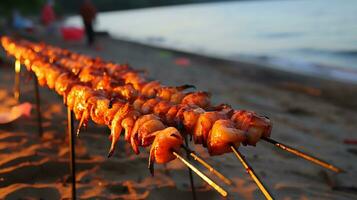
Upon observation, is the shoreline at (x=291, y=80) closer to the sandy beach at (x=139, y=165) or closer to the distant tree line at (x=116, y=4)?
the sandy beach at (x=139, y=165)

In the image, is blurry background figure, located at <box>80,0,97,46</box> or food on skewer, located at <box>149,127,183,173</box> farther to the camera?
blurry background figure, located at <box>80,0,97,46</box>

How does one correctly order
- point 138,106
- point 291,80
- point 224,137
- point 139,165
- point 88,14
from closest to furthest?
point 224,137
point 138,106
point 139,165
point 291,80
point 88,14

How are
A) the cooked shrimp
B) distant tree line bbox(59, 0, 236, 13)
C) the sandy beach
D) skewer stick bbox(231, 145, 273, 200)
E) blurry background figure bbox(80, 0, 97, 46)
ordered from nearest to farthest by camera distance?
skewer stick bbox(231, 145, 273, 200) < the cooked shrimp < the sandy beach < blurry background figure bbox(80, 0, 97, 46) < distant tree line bbox(59, 0, 236, 13)

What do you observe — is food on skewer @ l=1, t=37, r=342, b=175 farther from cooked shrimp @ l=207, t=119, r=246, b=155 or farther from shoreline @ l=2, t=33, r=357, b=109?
shoreline @ l=2, t=33, r=357, b=109

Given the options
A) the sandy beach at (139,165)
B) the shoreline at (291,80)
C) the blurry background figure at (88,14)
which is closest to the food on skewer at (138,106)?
the sandy beach at (139,165)

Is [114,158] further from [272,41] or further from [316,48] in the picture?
[272,41]

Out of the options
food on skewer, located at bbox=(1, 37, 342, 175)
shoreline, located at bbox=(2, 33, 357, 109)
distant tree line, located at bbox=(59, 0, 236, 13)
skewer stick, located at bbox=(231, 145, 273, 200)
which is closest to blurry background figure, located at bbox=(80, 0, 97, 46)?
shoreline, located at bbox=(2, 33, 357, 109)

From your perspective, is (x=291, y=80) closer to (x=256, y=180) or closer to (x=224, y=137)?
(x=224, y=137)

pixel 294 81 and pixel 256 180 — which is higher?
pixel 256 180

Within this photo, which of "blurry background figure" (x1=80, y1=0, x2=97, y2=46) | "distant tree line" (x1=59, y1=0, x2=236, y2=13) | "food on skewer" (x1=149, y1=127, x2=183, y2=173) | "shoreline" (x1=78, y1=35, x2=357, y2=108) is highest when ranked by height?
"distant tree line" (x1=59, y1=0, x2=236, y2=13)

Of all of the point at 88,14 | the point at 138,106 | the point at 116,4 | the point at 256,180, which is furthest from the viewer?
the point at 116,4

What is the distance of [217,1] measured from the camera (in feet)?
552

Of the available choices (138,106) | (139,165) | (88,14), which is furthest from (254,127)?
(88,14)

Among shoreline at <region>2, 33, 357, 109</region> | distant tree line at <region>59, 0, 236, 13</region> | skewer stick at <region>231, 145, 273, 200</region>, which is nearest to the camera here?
skewer stick at <region>231, 145, 273, 200</region>
